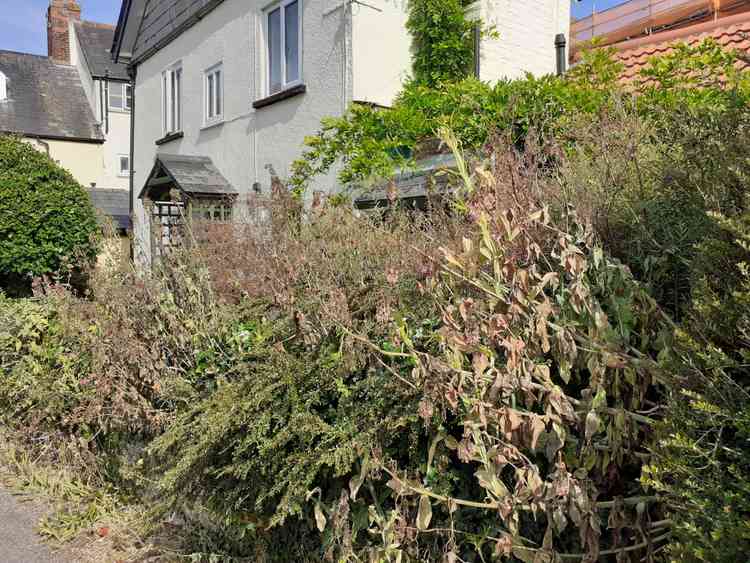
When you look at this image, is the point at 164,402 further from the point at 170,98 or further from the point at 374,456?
the point at 170,98

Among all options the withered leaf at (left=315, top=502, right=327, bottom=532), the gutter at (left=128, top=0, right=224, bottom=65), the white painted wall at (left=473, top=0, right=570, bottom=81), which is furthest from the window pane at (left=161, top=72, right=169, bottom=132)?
the withered leaf at (left=315, top=502, right=327, bottom=532)

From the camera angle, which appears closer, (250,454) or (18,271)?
(250,454)

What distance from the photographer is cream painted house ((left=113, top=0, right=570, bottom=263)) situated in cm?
915

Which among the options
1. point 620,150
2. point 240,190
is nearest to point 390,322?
point 620,150

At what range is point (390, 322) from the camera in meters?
3.08

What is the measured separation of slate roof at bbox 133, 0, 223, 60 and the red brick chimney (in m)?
17.8

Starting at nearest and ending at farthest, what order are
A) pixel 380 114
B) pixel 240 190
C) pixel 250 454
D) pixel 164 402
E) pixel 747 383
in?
pixel 747 383 → pixel 250 454 → pixel 164 402 → pixel 380 114 → pixel 240 190

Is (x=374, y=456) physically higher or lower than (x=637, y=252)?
lower

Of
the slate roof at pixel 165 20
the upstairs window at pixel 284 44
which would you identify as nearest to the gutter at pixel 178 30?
the slate roof at pixel 165 20

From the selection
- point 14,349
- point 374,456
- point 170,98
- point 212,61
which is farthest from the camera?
point 170,98

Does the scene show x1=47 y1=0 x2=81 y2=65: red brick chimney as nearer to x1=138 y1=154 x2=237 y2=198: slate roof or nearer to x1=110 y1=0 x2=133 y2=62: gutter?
x1=110 y1=0 x2=133 y2=62: gutter

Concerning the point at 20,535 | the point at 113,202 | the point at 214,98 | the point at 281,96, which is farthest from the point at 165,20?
the point at 20,535

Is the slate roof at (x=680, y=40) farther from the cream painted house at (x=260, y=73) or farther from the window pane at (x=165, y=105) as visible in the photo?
the window pane at (x=165, y=105)

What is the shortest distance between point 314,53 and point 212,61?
3994 mm
